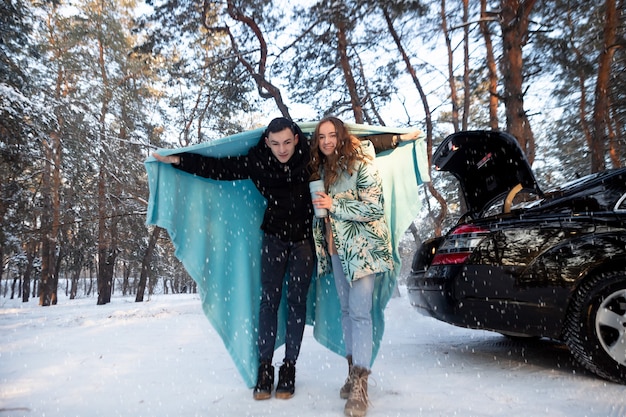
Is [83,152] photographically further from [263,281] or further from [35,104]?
[263,281]

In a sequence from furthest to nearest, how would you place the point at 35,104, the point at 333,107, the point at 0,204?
the point at 0,204 < the point at 333,107 < the point at 35,104

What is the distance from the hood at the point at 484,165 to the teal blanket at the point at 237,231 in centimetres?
51

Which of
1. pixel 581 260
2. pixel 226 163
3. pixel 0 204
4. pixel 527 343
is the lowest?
pixel 527 343

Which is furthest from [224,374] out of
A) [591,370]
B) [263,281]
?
[591,370]

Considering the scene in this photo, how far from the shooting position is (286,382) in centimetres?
266

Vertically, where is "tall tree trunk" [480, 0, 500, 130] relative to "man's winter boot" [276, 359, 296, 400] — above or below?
above

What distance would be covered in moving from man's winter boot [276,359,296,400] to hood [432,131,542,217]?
95.1 inches

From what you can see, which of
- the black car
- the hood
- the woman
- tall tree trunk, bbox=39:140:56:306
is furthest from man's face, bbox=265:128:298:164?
tall tree trunk, bbox=39:140:56:306

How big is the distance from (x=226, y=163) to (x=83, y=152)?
13.4 m

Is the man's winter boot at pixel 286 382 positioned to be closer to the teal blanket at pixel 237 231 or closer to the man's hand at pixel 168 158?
the teal blanket at pixel 237 231

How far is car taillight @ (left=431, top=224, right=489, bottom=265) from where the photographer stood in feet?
10.2

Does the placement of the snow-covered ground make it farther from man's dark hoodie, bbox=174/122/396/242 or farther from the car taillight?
man's dark hoodie, bbox=174/122/396/242

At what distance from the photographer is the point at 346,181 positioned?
2.74 meters

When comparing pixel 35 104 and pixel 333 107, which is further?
pixel 333 107
